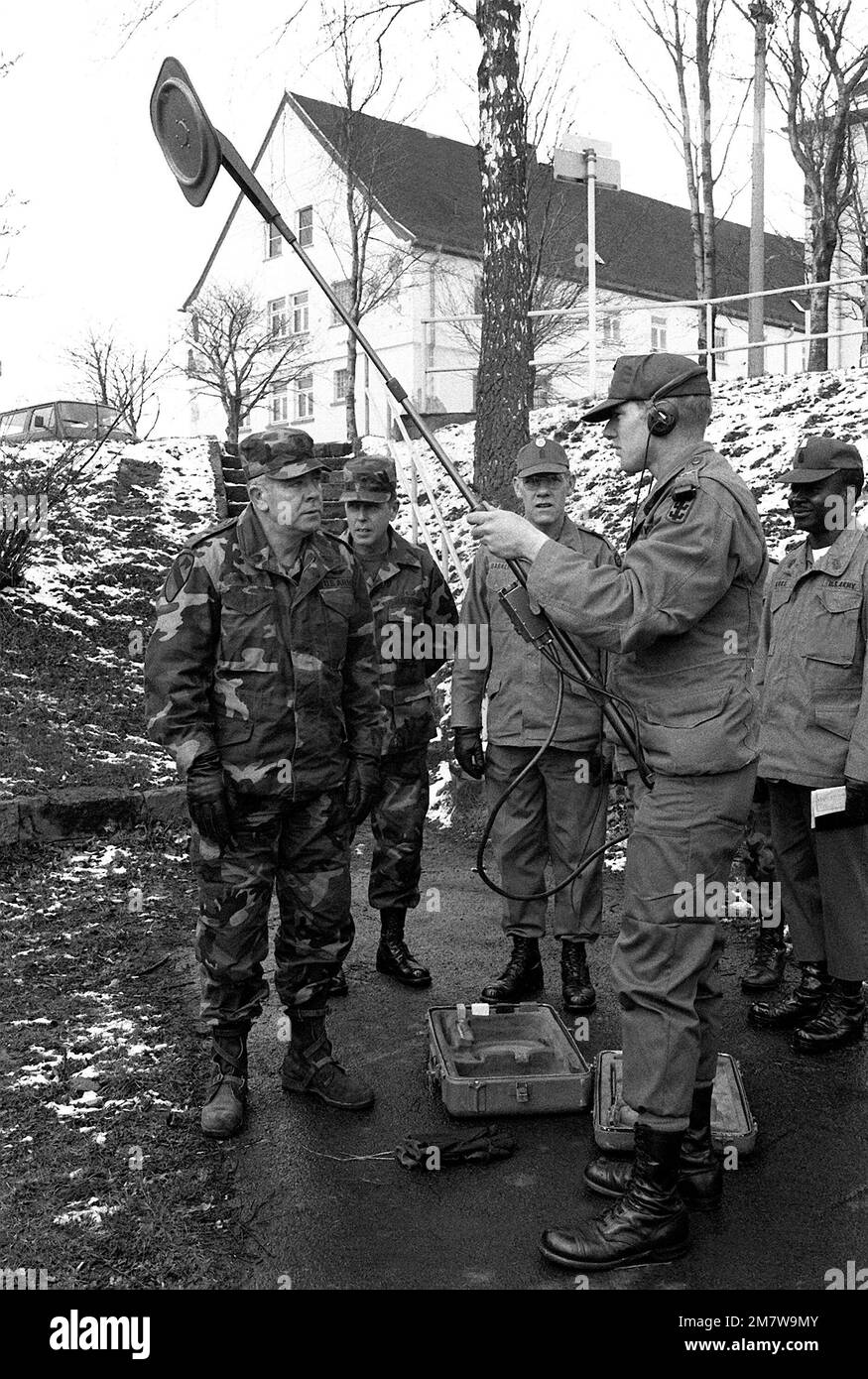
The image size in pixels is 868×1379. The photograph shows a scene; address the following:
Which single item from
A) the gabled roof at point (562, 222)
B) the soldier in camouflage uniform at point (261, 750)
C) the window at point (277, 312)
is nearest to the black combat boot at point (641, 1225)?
the soldier in camouflage uniform at point (261, 750)

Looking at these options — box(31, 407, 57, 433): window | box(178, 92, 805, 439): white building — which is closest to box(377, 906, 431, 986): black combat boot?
box(31, 407, 57, 433): window

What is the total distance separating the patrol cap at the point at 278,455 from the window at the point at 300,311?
29.3m

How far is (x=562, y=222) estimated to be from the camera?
21062 millimetres

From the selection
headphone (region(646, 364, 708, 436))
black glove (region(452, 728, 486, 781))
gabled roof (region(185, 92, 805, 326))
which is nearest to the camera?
headphone (region(646, 364, 708, 436))

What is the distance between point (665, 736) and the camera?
10.6 feet

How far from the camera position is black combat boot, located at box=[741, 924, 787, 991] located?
509cm

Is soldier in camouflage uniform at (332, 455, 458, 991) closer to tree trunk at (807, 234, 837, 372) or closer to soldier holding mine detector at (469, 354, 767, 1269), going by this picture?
soldier holding mine detector at (469, 354, 767, 1269)

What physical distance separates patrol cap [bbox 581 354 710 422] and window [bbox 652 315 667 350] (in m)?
28.9

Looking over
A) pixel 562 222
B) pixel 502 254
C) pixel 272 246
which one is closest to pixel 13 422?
pixel 562 222

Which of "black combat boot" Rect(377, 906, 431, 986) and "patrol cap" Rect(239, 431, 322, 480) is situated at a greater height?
"patrol cap" Rect(239, 431, 322, 480)

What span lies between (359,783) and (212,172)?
201cm

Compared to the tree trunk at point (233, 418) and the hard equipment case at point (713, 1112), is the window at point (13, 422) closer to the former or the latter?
the tree trunk at point (233, 418)

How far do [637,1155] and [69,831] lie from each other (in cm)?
473

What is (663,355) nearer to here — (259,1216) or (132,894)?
(259,1216)
